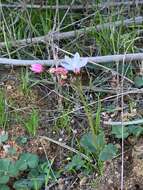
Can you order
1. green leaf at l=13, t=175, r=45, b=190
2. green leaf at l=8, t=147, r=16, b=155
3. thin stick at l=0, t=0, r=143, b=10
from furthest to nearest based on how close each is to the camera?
thin stick at l=0, t=0, r=143, b=10
green leaf at l=8, t=147, r=16, b=155
green leaf at l=13, t=175, r=45, b=190

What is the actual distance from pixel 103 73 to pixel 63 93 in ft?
0.63

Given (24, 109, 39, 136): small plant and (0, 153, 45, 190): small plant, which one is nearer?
(0, 153, 45, 190): small plant

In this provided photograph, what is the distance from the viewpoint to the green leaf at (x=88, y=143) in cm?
198

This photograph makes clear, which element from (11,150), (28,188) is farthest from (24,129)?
(28,188)

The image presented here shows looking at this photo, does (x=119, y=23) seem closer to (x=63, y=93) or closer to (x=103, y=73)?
(x=103, y=73)

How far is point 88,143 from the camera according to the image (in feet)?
6.56

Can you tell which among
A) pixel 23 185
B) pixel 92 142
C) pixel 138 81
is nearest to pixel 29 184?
pixel 23 185

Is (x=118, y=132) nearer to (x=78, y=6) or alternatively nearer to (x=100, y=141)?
(x=100, y=141)

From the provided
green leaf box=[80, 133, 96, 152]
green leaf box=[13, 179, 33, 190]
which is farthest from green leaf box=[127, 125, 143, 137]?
green leaf box=[13, 179, 33, 190]

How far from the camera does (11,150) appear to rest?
2055 mm

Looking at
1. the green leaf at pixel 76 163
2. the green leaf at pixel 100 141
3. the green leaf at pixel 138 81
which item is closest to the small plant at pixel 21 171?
the green leaf at pixel 76 163

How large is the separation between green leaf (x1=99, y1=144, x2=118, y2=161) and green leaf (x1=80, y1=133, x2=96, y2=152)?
41 millimetres

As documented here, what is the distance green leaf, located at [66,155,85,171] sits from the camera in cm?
197

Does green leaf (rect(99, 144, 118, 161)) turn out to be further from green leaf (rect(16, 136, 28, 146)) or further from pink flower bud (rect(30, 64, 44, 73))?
pink flower bud (rect(30, 64, 44, 73))
